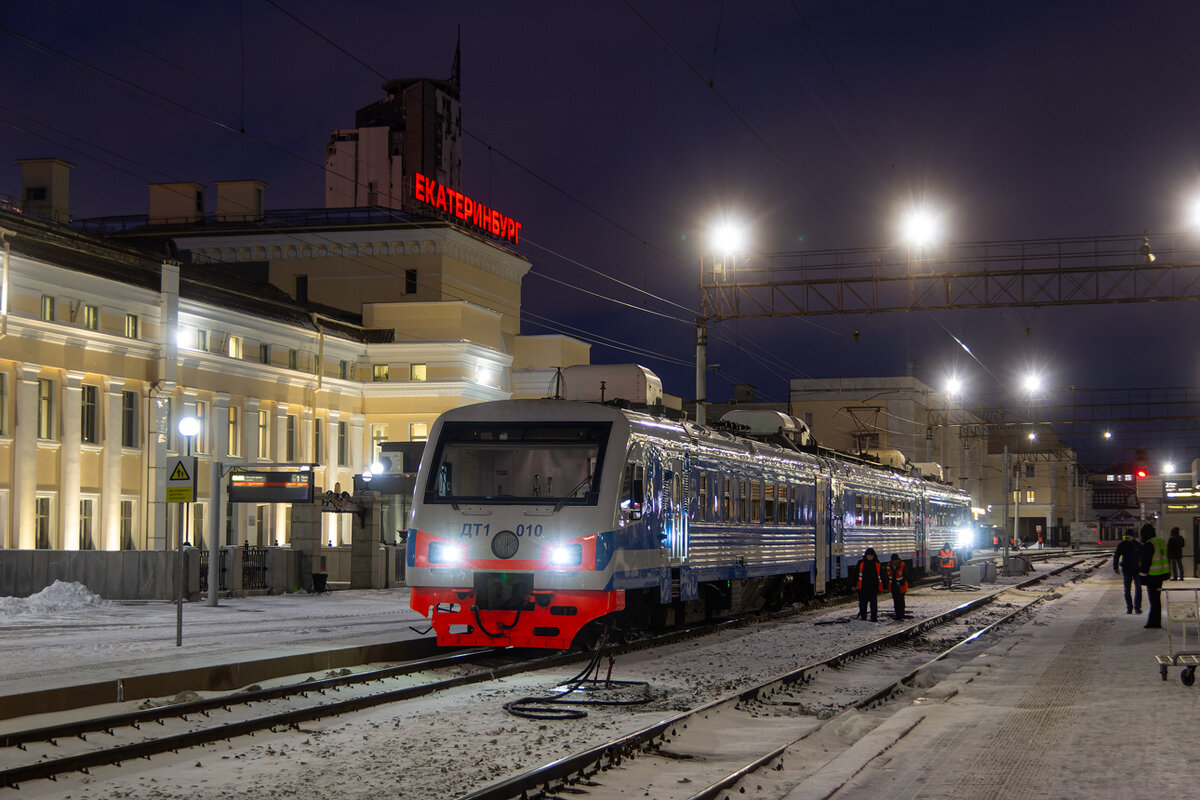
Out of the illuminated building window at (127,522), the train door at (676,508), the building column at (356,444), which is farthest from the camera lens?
the building column at (356,444)

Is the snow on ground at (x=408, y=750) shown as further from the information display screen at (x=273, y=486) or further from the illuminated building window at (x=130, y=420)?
the illuminated building window at (x=130, y=420)

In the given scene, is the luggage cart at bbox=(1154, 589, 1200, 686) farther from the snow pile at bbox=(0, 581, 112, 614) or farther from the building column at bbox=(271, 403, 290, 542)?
the building column at bbox=(271, 403, 290, 542)

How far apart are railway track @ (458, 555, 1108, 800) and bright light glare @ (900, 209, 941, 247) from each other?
19299 millimetres

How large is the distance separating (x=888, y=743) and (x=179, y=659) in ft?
29.7

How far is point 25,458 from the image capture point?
41469mm

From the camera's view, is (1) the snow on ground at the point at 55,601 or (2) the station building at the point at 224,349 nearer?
(1) the snow on ground at the point at 55,601

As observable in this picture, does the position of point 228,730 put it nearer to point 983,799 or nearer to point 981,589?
point 983,799

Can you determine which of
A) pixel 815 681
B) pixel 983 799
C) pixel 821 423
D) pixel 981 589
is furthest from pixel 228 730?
pixel 821 423

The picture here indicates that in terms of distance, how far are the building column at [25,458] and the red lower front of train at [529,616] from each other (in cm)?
2755

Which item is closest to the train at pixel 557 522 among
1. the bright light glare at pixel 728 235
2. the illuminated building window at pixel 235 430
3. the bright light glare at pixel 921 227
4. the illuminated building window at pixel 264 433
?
the bright light glare at pixel 728 235

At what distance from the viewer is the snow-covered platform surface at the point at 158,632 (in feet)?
53.5

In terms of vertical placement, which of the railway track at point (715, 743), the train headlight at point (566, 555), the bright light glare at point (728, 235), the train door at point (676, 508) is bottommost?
the railway track at point (715, 743)

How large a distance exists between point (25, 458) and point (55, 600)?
14302mm

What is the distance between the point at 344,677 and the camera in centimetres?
1563
